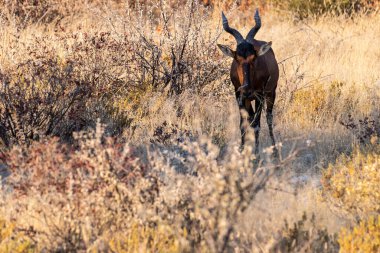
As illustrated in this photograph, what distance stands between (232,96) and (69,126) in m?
3.32

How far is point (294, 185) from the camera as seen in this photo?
7.23 metres

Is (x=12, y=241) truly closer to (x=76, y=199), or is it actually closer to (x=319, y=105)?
(x=76, y=199)

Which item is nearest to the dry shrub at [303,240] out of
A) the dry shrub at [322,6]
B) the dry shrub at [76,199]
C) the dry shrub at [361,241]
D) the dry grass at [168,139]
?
the dry grass at [168,139]

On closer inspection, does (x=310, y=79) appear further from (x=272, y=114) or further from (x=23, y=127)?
(x=23, y=127)

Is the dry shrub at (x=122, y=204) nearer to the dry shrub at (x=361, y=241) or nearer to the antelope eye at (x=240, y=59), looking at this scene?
the dry shrub at (x=361, y=241)

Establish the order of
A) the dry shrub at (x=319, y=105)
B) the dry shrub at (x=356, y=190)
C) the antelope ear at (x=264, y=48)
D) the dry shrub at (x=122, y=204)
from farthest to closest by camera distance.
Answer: the dry shrub at (x=319, y=105), the antelope ear at (x=264, y=48), the dry shrub at (x=356, y=190), the dry shrub at (x=122, y=204)

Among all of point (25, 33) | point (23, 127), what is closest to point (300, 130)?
point (23, 127)

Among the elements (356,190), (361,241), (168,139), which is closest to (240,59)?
(168,139)

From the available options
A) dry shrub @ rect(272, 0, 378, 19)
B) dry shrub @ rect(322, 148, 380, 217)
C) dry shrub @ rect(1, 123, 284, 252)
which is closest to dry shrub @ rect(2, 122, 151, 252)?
dry shrub @ rect(1, 123, 284, 252)

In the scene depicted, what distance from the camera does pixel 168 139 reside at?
8.54 metres

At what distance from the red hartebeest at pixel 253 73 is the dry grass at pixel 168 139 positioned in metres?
0.33

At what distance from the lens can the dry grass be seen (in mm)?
5312

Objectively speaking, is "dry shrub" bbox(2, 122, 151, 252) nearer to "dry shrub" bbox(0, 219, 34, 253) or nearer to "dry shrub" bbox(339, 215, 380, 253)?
"dry shrub" bbox(0, 219, 34, 253)

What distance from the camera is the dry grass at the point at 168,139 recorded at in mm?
5312
